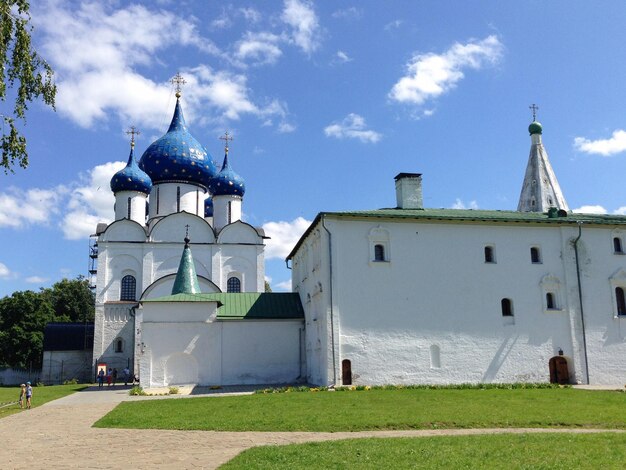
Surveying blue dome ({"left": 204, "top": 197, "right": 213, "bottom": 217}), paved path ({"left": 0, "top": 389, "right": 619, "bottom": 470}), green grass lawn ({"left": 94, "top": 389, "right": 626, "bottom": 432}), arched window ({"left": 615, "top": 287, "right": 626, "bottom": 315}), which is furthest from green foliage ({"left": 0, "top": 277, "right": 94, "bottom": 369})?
arched window ({"left": 615, "top": 287, "right": 626, "bottom": 315})

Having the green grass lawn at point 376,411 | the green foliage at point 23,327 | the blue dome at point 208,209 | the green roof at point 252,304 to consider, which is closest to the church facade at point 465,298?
the green roof at point 252,304

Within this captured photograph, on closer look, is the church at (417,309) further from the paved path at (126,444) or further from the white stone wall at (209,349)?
the paved path at (126,444)

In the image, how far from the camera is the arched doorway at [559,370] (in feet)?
67.8

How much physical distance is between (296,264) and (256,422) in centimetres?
1608

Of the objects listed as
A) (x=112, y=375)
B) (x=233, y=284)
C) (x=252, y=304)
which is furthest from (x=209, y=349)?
(x=233, y=284)

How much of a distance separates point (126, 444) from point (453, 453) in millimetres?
4954

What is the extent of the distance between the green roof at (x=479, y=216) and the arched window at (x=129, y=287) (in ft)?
36.7

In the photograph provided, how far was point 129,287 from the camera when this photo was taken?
1190 inches

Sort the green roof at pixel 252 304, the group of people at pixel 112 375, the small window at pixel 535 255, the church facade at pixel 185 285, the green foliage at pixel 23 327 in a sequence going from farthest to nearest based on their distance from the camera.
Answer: the green foliage at pixel 23 327
the group of people at pixel 112 375
the green roof at pixel 252 304
the church facade at pixel 185 285
the small window at pixel 535 255

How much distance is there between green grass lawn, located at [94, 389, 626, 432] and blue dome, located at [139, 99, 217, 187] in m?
18.8

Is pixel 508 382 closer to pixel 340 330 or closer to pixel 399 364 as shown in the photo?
pixel 399 364

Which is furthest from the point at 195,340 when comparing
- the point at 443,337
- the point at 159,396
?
the point at 443,337

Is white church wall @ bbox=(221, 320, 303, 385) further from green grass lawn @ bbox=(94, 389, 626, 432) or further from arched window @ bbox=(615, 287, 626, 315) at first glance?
arched window @ bbox=(615, 287, 626, 315)

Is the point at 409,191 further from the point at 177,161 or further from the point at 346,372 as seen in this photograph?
the point at 177,161
